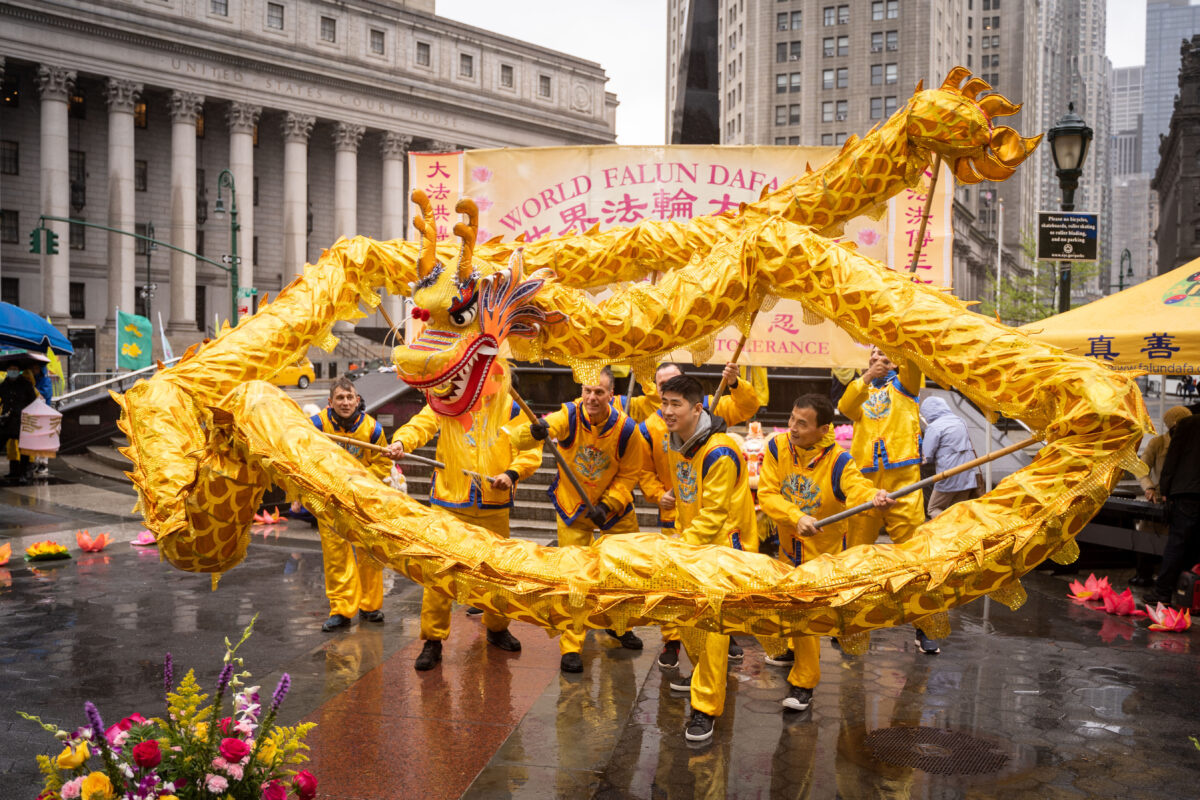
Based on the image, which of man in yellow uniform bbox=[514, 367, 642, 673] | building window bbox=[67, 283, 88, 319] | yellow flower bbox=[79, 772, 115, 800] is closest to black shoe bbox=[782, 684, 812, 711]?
man in yellow uniform bbox=[514, 367, 642, 673]

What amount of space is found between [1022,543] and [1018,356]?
0.67m

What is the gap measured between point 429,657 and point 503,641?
67 centimetres

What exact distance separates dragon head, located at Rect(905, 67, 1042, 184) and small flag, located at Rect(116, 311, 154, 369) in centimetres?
2130

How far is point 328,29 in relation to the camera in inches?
2138

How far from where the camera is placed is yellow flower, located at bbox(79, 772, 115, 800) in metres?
3.05

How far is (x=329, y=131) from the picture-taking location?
56344 millimetres

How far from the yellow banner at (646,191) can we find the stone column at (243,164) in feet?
145

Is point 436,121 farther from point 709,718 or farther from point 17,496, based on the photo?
point 709,718

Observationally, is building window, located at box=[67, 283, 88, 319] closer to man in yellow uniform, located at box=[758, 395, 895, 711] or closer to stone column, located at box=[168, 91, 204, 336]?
stone column, located at box=[168, 91, 204, 336]

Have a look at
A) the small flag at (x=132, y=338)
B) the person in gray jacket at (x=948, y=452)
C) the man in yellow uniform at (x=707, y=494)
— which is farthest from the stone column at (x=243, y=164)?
the man in yellow uniform at (x=707, y=494)

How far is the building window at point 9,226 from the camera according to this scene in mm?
48000

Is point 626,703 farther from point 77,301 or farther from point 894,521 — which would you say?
point 77,301

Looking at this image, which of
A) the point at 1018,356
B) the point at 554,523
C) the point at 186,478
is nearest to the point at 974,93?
the point at 1018,356

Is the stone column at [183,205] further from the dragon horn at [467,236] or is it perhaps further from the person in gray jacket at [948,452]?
the dragon horn at [467,236]
